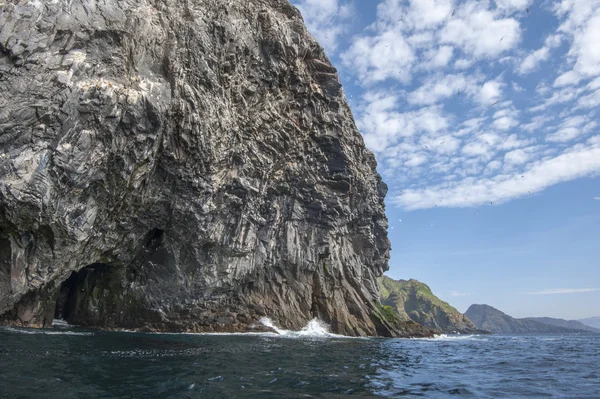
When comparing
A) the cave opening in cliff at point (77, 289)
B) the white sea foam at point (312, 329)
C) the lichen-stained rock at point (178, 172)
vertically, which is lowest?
the white sea foam at point (312, 329)

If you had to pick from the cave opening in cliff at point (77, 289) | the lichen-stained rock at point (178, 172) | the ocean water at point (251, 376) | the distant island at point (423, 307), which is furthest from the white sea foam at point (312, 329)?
the distant island at point (423, 307)

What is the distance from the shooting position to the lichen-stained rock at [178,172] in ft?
91.5

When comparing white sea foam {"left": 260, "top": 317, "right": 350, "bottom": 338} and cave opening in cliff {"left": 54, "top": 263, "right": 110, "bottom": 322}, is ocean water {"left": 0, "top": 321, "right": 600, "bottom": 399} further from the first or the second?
white sea foam {"left": 260, "top": 317, "right": 350, "bottom": 338}

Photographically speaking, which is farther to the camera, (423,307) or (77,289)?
(423,307)

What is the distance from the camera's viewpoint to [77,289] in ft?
146

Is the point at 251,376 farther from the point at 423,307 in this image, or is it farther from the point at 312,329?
the point at 423,307

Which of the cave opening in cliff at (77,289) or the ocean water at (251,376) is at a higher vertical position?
the cave opening in cliff at (77,289)

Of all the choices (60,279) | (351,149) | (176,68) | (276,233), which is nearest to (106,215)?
(60,279)

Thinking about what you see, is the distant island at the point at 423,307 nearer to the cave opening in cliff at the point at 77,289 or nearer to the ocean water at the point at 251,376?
the cave opening in cliff at the point at 77,289

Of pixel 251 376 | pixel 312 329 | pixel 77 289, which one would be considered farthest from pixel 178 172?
pixel 251 376

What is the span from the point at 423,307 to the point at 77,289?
476 ft

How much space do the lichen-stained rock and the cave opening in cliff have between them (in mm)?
202

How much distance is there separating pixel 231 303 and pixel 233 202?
1237 centimetres

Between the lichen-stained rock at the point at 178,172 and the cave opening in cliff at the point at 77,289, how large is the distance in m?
0.20
